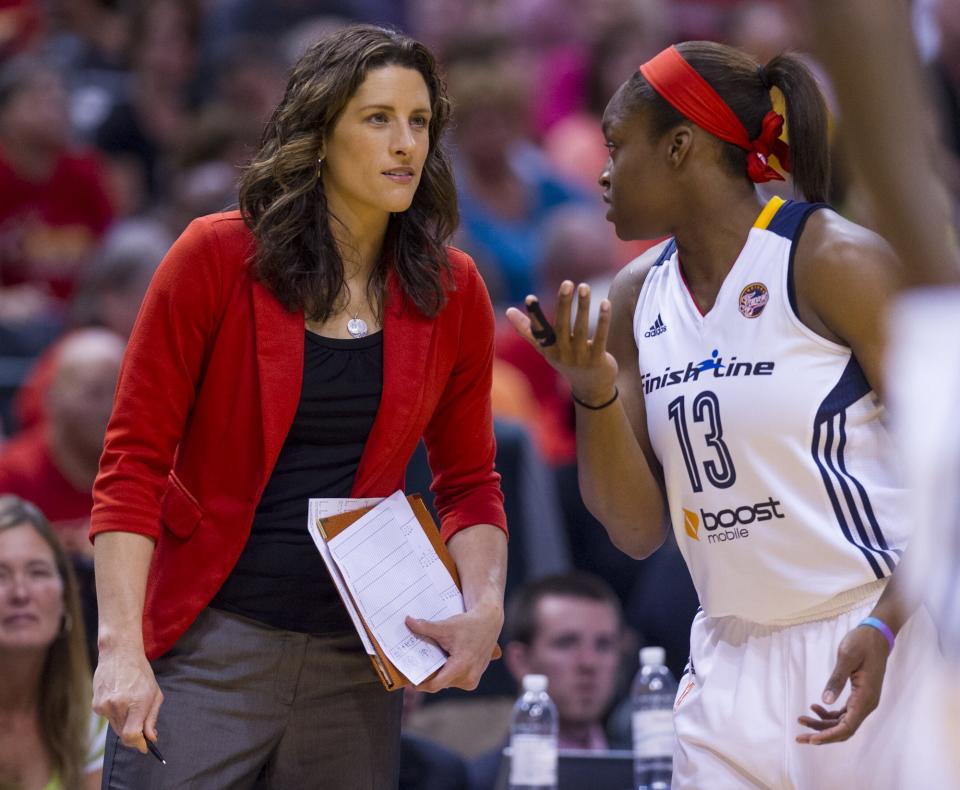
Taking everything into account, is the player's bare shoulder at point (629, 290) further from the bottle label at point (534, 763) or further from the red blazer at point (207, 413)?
the bottle label at point (534, 763)

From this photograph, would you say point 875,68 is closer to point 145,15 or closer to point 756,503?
point 756,503

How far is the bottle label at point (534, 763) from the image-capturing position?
13.9ft

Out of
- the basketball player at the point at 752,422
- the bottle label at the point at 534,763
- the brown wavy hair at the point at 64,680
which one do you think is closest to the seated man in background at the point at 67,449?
the brown wavy hair at the point at 64,680

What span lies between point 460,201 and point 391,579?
4.33m

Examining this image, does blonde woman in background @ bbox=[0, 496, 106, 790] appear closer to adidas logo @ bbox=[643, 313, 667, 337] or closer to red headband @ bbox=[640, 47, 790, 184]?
adidas logo @ bbox=[643, 313, 667, 337]

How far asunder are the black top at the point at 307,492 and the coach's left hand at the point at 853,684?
90cm

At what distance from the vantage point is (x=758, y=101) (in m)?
3.12

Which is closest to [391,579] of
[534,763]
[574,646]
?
[534,763]

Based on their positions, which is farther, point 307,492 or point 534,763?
point 534,763

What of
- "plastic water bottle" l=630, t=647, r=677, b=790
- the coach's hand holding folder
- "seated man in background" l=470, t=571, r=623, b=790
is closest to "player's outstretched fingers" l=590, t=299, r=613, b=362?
the coach's hand holding folder

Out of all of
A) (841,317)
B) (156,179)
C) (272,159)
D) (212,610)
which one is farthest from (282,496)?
(156,179)

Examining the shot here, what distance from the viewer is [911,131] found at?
1533 mm

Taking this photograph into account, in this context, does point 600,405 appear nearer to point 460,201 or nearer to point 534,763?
point 534,763

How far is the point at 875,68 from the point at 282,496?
167 centimetres
